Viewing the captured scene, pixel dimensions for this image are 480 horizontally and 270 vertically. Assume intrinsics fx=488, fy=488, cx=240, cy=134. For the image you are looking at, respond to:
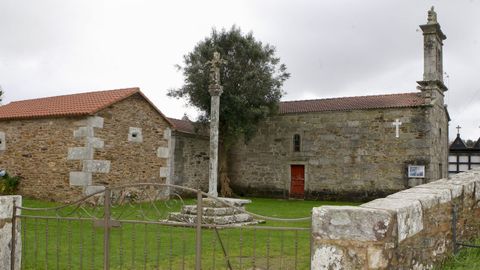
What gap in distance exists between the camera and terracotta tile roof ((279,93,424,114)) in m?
20.8

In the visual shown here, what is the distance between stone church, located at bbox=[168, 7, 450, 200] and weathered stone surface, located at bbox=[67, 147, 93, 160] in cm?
563

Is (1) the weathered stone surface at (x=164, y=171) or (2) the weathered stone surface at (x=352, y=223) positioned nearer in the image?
(2) the weathered stone surface at (x=352, y=223)

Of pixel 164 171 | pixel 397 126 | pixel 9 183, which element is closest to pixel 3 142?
pixel 9 183

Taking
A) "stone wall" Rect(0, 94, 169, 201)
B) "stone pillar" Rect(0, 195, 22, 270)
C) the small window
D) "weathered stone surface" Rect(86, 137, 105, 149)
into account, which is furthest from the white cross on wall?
"stone pillar" Rect(0, 195, 22, 270)

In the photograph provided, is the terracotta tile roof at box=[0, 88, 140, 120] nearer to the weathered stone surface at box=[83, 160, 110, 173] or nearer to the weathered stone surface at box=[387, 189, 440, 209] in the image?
the weathered stone surface at box=[83, 160, 110, 173]

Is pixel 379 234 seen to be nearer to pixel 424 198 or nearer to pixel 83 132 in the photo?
pixel 424 198

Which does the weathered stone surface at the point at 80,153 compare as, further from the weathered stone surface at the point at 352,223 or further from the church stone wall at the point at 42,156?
the weathered stone surface at the point at 352,223

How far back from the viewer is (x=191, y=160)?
22.0m

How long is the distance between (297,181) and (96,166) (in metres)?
10.6

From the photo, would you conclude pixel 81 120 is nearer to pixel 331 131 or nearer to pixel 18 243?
pixel 18 243

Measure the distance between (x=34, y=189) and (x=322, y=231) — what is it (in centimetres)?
1417

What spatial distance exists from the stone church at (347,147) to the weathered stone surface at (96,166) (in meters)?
4.79

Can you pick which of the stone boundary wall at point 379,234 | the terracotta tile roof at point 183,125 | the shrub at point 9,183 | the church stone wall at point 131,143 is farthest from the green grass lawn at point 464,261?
the terracotta tile roof at point 183,125

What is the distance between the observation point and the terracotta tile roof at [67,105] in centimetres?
1582
